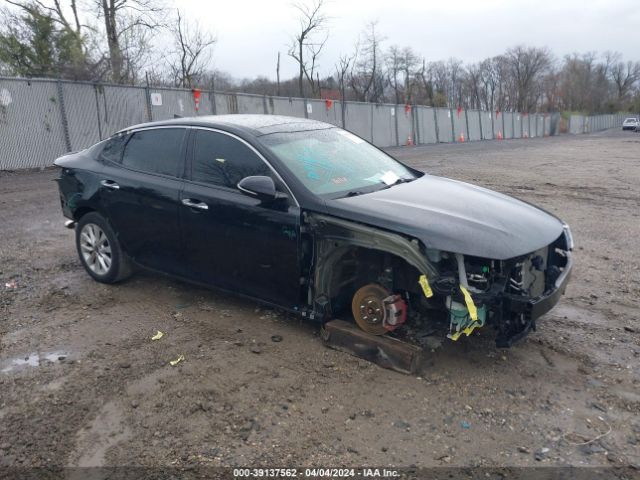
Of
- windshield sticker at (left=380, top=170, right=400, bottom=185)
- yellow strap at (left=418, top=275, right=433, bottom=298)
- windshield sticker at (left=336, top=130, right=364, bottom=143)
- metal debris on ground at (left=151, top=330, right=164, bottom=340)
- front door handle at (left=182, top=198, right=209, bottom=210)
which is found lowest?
metal debris on ground at (left=151, top=330, right=164, bottom=340)

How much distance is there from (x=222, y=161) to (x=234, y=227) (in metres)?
0.60

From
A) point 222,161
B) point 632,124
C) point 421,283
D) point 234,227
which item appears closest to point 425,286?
point 421,283

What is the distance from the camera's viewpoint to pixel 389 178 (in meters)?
4.64

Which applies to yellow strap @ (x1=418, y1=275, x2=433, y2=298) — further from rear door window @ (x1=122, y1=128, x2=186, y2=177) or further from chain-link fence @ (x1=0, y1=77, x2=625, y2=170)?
chain-link fence @ (x1=0, y1=77, x2=625, y2=170)

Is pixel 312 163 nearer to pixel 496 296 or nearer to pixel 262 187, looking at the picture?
pixel 262 187

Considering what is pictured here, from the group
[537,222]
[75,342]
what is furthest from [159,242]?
[537,222]

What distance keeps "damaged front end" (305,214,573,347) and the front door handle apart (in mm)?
982

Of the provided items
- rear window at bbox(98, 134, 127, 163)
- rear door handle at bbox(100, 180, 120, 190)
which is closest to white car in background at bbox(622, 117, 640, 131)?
rear window at bbox(98, 134, 127, 163)

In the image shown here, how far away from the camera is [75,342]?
4168 millimetres

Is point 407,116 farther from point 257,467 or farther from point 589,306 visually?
point 257,467

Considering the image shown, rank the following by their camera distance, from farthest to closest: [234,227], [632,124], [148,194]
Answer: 1. [632,124]
2. [148,194]
3. [234,227]

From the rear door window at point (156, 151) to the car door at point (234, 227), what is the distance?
19 cm

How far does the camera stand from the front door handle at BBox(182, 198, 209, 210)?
4.38 m

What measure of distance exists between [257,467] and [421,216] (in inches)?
73.5
